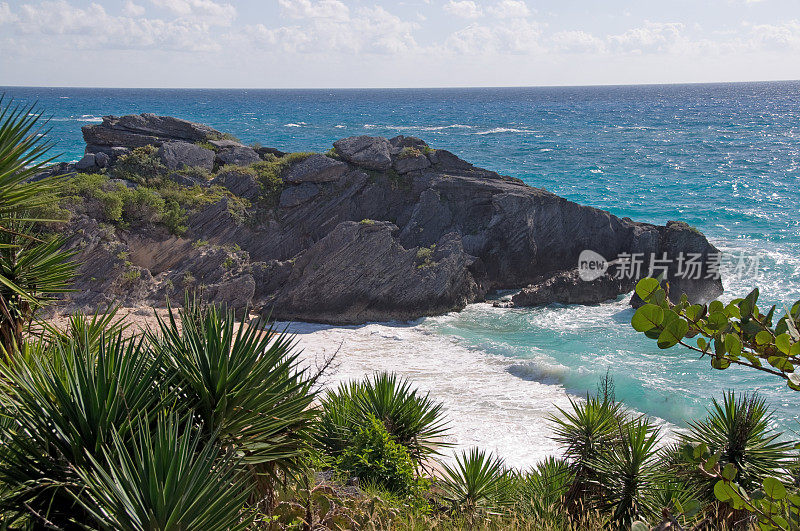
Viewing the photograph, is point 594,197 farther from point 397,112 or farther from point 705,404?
point 397,112

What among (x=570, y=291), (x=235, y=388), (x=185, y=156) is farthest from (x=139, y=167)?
(x=235, y=388)

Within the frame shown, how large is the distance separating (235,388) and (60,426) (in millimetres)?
1239

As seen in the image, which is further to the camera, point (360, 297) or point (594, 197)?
point (594, 197)

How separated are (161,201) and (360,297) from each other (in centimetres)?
984

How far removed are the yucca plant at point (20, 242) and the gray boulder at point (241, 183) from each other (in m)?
19.9

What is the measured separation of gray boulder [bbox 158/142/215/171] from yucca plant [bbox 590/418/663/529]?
82.5ft

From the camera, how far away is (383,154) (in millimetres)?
27156

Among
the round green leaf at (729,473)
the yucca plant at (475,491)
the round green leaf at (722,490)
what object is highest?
the round green leaf at (729,473)

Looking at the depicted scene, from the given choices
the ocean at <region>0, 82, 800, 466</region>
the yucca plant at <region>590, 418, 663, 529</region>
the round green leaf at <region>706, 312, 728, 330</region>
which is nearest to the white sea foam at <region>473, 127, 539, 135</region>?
the ocean at <region>0, 82, 800, 466</region>

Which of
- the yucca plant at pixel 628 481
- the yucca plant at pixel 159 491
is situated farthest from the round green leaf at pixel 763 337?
the yucca plant at pixel 628 481

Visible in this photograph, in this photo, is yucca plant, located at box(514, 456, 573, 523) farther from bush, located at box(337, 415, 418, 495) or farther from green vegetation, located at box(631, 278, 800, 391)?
green vegetation, located at box(631, 278, 800, 391)

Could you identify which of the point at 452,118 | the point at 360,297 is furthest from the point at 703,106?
the point at 360,297

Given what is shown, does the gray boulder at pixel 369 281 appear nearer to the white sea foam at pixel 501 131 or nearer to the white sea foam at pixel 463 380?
the white sea foam at pixel 463 380

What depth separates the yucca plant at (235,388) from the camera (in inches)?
174
